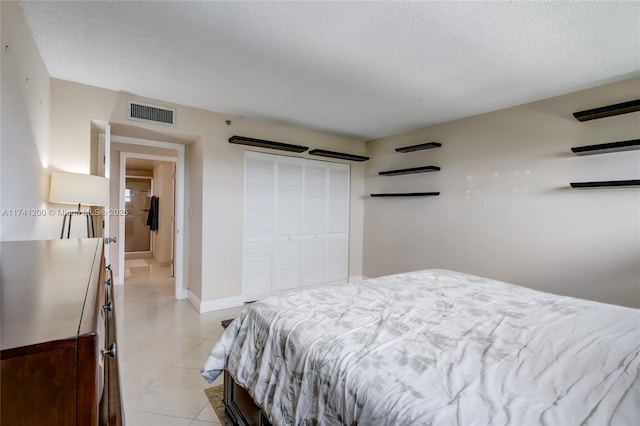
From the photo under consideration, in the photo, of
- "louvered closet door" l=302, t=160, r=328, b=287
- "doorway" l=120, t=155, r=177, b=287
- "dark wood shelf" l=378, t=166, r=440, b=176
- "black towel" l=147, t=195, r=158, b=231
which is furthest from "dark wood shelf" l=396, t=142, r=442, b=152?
"black towel" l=147, t=195, r=158, b=231

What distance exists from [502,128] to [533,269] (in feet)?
5.12

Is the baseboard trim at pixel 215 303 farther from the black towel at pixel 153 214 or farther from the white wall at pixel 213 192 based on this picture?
the black towel at pixel 153 214

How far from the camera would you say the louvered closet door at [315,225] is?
15.0 ft

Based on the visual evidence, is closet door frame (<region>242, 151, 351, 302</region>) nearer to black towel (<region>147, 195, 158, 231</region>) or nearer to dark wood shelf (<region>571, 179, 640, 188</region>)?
dark wood shelf (<region>571, 179, 640, 188</region>)

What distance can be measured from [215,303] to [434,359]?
3.19m

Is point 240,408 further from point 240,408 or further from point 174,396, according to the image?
point 174,396

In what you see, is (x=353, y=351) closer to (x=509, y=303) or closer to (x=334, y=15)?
(x=509, y=303)

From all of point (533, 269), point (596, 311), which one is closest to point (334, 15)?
point (596, 311)

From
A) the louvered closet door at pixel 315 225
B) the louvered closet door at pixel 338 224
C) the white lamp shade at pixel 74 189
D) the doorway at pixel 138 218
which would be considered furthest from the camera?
the doorway at pixel 138 218

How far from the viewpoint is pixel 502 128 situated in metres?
3.40

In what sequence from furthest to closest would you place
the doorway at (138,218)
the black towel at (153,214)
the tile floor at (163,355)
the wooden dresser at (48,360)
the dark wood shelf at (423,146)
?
the doorway at (138,218), the black towel at (153,214), the dark wood shelf at (423,146), the tile floor at (163,355), the wooden dresser at (48,360)

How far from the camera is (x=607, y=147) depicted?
8.32 feet

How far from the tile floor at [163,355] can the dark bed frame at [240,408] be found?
0.16 m

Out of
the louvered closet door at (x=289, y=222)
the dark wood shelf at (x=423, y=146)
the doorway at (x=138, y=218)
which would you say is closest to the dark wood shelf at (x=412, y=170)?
the dark wood shelf at (x=423, y=146)
